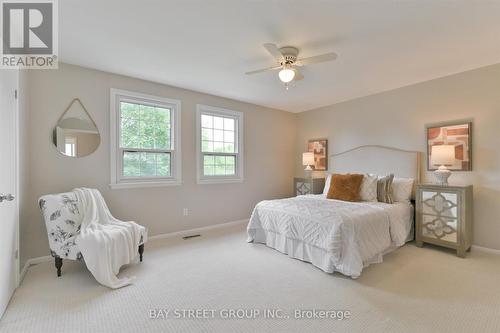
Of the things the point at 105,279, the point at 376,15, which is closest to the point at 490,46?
the point at 376,15

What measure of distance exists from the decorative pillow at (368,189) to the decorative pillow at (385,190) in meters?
0.05

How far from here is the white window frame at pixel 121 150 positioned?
3342 millimetres

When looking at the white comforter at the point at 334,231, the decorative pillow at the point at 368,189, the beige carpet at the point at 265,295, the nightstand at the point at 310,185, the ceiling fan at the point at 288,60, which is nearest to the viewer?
the beige carpet at the point at 265,295

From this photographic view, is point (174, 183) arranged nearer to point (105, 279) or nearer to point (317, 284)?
point (105, 279)

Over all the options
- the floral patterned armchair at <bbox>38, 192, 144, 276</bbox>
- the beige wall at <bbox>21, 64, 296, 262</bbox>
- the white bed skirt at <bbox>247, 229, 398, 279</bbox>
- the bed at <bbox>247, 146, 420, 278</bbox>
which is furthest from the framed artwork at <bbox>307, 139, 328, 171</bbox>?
the floral patterned armchair at <bbox>38, 192, 144, 276</bbox>

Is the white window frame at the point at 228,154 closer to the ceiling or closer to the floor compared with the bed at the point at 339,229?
closer to the ceiling

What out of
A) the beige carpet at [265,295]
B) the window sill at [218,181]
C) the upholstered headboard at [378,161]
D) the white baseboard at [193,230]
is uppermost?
the upholstered headboard at [378,161]

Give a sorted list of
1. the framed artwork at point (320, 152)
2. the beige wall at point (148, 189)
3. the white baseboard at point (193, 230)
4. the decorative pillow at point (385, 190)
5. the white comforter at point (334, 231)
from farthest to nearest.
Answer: the framed artwork at point (320, 152), the white baseboard at point (193, 230), the decorative pillow at point (385, 190), the beige wall at point (148, 189), the white comforter at point (334, 231)

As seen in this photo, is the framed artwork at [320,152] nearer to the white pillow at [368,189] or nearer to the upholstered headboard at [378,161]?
the upholstered headboard at [378,161]

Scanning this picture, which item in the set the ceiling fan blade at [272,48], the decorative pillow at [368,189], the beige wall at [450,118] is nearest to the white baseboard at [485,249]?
the beige wall at [450,118]

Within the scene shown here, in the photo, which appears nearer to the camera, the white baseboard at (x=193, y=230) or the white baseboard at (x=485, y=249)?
the white baseboard at (x=485, y=249)

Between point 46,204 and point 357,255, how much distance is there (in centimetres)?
330

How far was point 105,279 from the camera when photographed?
7.35 ft

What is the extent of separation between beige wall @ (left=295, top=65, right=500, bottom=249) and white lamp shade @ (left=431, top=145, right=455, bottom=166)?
1.53ft
